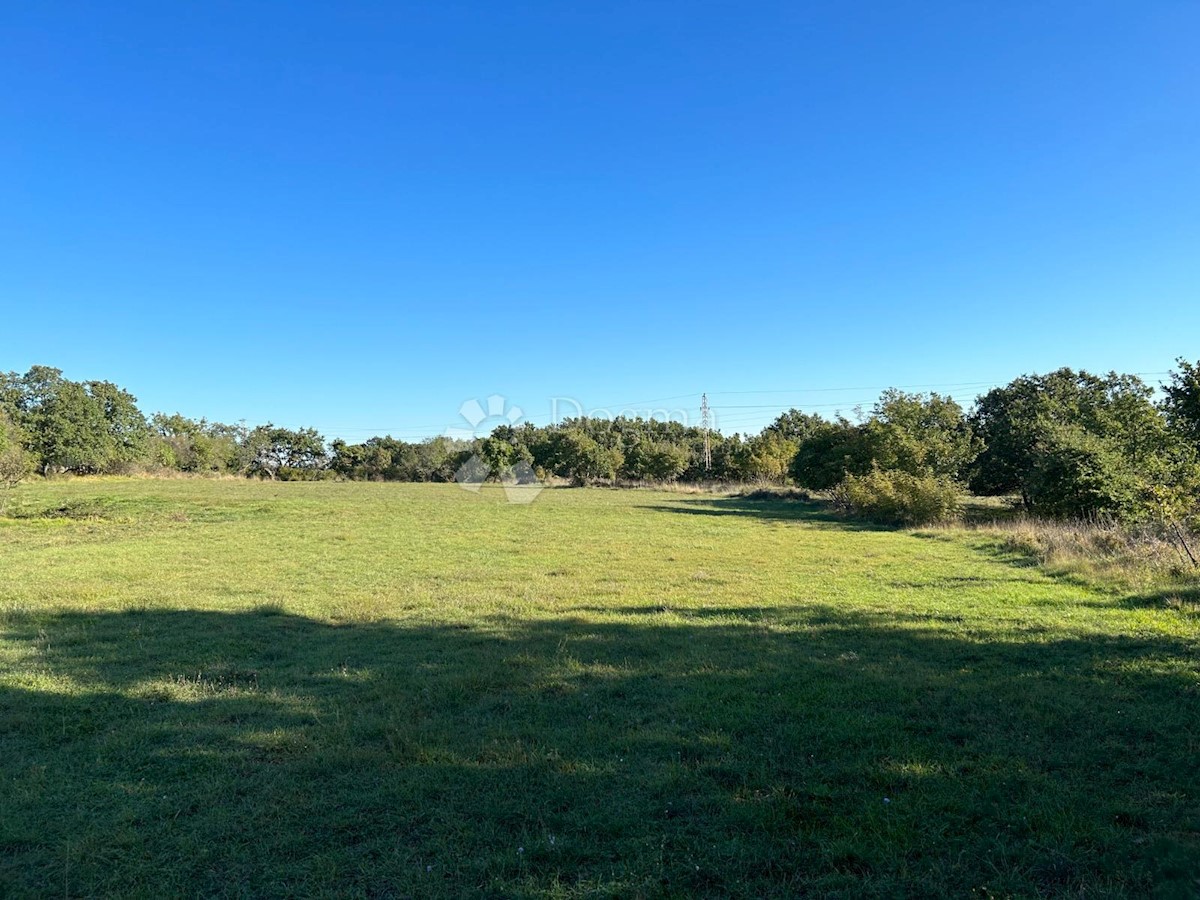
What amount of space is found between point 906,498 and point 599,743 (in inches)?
940

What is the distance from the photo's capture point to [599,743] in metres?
4.52

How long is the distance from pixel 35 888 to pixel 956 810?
4.97m

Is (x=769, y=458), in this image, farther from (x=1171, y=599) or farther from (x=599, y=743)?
(x=599, y=743)

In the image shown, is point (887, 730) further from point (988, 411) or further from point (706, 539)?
point (988, 411)

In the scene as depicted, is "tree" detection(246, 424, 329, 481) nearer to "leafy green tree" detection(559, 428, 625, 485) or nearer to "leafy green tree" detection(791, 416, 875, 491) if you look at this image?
"leafy green tree" detection(559, 428, 625, 485)

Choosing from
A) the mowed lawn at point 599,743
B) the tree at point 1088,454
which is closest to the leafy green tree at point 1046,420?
the tree at point 1088,454

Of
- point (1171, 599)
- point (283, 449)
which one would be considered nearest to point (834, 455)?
point (1171, 599)

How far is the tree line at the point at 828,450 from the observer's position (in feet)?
57.5

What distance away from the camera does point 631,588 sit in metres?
11.1

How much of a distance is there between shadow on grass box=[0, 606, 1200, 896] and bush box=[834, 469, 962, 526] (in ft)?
61.1

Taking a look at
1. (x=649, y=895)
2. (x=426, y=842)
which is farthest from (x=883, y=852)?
(x=426, y=842)

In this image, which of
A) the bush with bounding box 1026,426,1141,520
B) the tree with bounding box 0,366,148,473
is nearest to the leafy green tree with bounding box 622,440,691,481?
the bush with bounding box 1026,426,1141,520

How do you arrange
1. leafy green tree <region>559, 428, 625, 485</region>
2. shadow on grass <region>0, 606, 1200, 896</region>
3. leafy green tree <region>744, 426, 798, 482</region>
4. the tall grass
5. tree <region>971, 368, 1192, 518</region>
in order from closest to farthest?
shadow on grass <region>0, 606, 1200, 896</region>
the tall grass
tree <region>971, 368, 1192, 518</region>
leafy green tree <region>744, 426, 798, 482</region>
leafy green tree <region>559, 428, 625, 485</region>

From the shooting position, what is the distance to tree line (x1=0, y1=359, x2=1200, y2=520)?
57.5 feet
